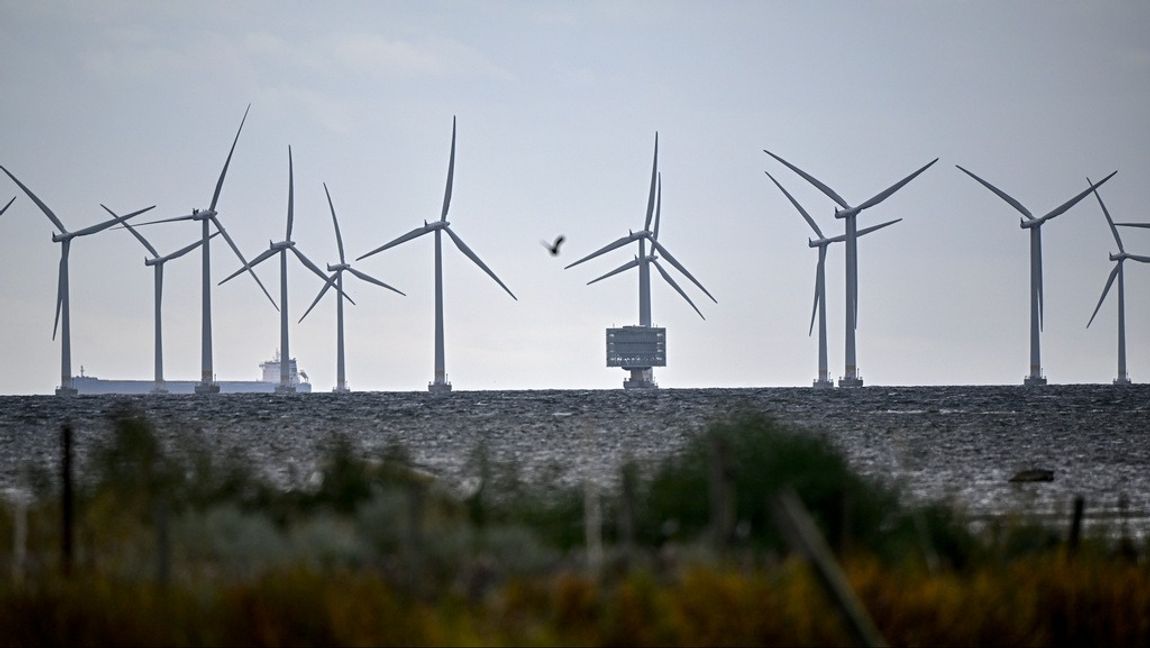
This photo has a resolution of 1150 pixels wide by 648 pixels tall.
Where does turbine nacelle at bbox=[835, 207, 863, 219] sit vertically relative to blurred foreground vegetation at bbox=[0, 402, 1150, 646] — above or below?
above

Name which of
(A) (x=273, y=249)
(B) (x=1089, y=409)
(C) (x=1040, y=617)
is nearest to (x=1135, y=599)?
(C) (x=1040, y=617)

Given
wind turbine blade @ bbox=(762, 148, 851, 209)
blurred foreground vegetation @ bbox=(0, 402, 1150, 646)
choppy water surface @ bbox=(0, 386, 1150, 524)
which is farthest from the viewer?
wind turbine blade @ bbox=(762, 148, 851, 209)

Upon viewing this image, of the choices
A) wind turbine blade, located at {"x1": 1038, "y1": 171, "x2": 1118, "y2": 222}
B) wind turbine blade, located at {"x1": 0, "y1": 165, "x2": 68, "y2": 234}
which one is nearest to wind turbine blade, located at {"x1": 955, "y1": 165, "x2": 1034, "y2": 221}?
wind turbine blade, located at {"x1": 1038, "y1": 171, "x2": 1118, "y2": 222}

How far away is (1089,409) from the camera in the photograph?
160000 mm

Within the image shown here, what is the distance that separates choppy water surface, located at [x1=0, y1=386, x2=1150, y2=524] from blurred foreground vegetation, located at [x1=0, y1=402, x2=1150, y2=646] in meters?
4.70

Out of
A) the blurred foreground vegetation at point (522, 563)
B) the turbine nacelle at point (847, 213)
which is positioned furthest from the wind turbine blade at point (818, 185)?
the blurred foreground vegetation at point (522, 563)

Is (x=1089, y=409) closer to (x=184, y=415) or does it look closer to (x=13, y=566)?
(x=184, y=415)

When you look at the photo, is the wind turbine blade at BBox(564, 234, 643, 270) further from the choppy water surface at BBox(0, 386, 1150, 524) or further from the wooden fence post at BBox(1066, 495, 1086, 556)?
the wooden fence post at BBox(1066, 495, 1086, 556)

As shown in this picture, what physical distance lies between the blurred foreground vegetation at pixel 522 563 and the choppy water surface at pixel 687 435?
15.4 feet

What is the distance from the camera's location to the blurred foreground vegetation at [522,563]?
60.4ft

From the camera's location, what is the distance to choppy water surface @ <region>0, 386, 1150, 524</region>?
62.9 m

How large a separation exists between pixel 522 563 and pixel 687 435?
73079mm

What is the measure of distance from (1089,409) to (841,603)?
153m

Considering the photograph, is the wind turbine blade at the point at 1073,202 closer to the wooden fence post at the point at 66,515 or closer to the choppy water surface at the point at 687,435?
the choppy water surface at the point at 687,435
